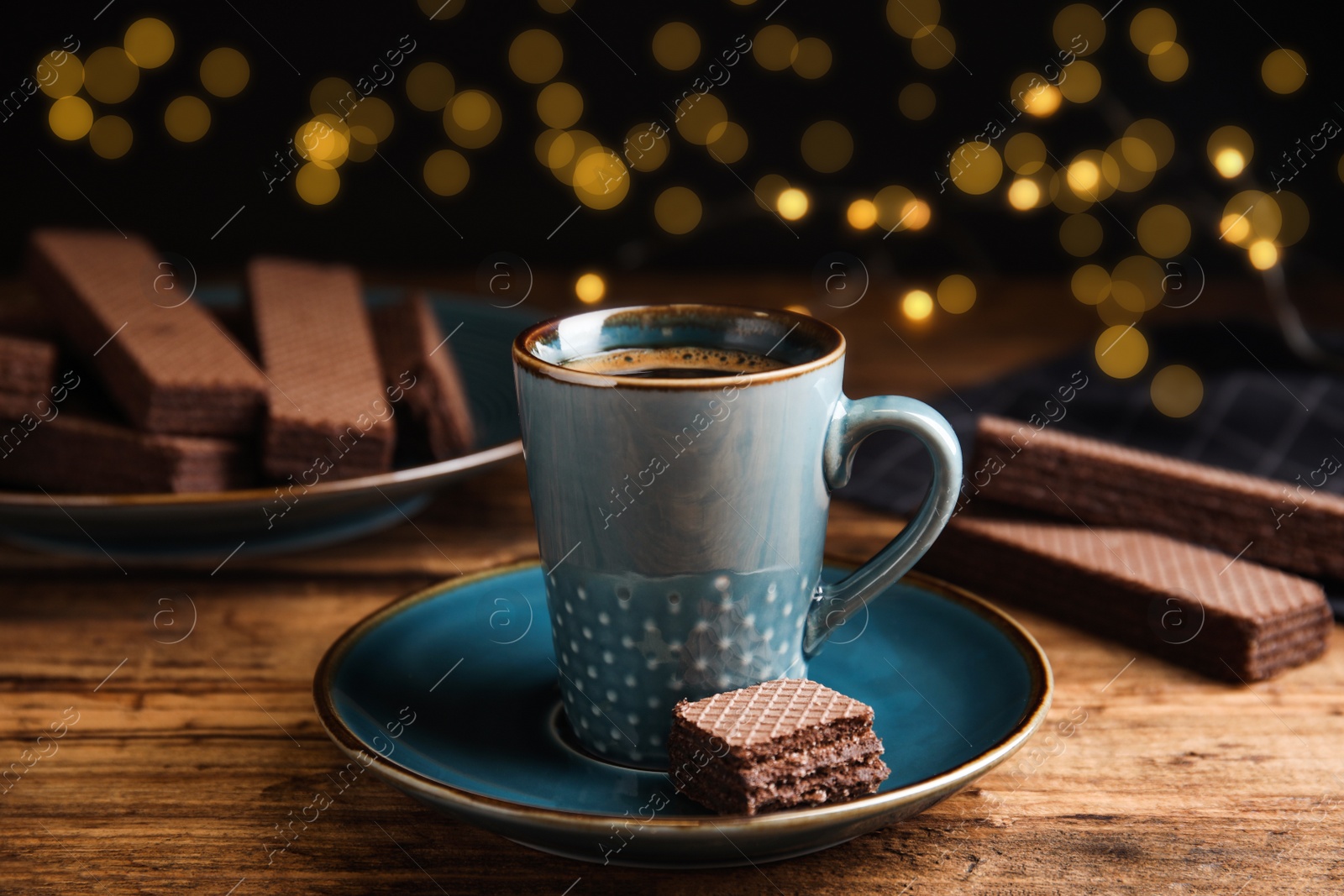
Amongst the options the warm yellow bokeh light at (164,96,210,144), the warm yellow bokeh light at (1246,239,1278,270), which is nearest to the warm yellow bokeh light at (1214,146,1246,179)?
the warm yellow bokeh light at (1246,239,1278,270)

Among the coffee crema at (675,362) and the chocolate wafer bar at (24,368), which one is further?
the chocolate wafer bar at (24,368)

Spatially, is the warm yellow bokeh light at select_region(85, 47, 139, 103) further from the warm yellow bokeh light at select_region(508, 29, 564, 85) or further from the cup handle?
the cup handle

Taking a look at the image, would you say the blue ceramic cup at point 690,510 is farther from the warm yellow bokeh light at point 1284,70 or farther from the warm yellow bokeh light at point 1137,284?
the warm yellow bokeh light at point 1284,70

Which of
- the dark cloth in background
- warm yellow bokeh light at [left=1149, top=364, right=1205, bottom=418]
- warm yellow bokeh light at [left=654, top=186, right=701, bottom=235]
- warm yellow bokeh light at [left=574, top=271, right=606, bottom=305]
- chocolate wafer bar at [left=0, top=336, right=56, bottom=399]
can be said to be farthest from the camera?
warm yellow bokeh light at [left=654, top=186, right=701, bottom=235]

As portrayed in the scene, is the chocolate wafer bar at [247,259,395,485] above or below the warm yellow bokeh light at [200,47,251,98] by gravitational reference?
below

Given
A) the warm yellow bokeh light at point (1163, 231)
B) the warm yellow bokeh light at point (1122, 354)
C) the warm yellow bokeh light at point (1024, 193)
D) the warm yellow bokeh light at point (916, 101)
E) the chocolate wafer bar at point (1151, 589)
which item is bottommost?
the chocolate wafer bar at point (1151, 589)

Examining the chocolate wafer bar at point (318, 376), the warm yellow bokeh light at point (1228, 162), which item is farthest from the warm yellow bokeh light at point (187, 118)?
the warm yellow bokeh light at point (1228, 162)
